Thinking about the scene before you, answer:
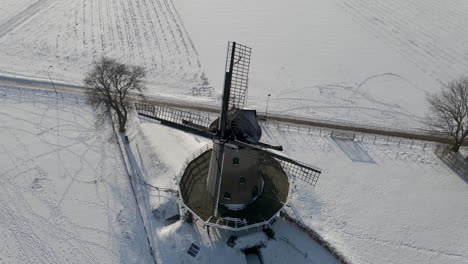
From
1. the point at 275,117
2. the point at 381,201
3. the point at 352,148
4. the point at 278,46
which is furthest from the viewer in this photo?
the point at 278,46

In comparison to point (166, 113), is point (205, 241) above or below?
below

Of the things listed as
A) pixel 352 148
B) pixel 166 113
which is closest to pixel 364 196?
pixel 352 148

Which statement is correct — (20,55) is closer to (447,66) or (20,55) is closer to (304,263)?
(304,263)

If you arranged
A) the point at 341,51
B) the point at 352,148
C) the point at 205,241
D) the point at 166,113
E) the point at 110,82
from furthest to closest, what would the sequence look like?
1. the point at 341,51
2. the point at 352,148
3. the point at 166,113
4. the point at 110,82
5. the point at 205,241

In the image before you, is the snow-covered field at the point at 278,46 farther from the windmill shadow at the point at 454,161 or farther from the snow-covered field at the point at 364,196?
the snow-covered field at the point at 364,196

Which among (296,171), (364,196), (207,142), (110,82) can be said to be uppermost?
(110,82)

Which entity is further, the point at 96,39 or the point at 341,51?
the point at 341,51

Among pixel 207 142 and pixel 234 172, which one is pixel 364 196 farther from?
pixel 207 142
